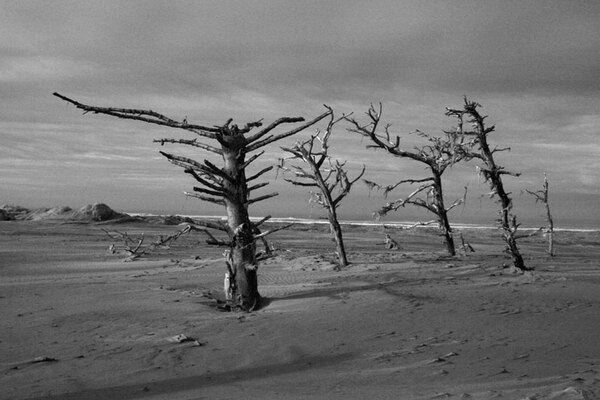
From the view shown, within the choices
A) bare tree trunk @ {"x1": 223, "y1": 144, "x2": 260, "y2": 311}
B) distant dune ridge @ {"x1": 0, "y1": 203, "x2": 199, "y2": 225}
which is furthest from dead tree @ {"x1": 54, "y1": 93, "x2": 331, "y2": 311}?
distant dune ridge @ {"x1": 0, "y1": 203, "x2": 199, "y2": 225}

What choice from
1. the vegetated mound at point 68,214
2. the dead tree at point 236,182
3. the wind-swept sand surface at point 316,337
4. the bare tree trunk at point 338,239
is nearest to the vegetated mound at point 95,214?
the vegetated mound at point 68,214

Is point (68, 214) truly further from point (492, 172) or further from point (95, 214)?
point (492, 172)

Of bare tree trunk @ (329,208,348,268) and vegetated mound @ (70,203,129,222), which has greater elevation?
vegetated mound @ (70,203,129,222)

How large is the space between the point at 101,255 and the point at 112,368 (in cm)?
1300

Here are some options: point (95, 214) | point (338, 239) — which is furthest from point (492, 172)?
point (95, 214)

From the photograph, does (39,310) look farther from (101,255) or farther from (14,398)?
(101,255)

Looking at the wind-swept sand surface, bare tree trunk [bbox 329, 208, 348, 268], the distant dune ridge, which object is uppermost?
the distant dune ridge

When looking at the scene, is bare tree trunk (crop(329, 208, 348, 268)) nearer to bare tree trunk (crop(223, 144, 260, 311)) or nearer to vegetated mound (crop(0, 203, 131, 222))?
bare tree trunk (crop(223, 144, 260, 311))

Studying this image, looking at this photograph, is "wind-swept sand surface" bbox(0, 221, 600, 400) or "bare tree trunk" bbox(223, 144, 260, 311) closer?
"wind-swept sand surface" bbox(0, 221, 600, 400)

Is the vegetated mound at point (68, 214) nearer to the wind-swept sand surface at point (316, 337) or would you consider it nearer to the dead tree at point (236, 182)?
the wind-swept sand surface at point (316, 337)

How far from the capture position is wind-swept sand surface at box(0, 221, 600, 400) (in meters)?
4.61

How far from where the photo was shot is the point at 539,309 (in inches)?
296

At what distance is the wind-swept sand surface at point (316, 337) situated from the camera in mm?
4605

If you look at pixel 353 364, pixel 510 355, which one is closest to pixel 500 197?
pixel 510 355
